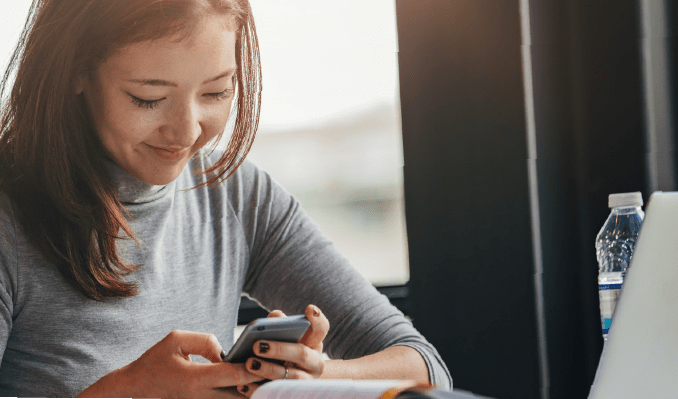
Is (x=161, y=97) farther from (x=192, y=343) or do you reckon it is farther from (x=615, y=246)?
(x=615, y=246)

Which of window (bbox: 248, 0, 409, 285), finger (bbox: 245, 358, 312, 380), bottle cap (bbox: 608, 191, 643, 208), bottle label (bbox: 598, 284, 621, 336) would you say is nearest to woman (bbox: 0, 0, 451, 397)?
finger (bbox: 245, 358, 312, 380)

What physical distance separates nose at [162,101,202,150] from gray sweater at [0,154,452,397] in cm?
13

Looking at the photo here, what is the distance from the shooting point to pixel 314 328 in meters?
0.98

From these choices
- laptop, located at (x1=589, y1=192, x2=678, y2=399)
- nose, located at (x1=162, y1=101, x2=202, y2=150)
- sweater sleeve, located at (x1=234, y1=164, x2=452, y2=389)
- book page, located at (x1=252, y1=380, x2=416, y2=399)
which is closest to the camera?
book page, located at (x1=252, y1=380, x2=416, y2=399)

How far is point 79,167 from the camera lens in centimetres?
108

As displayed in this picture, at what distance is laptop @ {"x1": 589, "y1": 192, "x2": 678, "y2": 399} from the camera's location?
0.60 metres

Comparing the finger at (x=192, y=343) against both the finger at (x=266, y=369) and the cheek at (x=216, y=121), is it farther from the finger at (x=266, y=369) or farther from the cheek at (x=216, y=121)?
the cheek at (x=216, y=121)

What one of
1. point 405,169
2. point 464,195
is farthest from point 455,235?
point 405,169

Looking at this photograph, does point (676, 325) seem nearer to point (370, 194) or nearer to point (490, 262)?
point (490, 262)

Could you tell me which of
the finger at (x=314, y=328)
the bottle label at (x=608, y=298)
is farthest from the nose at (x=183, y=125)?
the bottle label at (x=608, y=298)

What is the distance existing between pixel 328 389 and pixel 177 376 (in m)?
0.47

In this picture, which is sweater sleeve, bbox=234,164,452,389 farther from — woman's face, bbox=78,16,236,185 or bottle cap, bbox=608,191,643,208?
bottle cap, bbox=608,191,643,208

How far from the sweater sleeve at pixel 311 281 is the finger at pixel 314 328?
21 cm

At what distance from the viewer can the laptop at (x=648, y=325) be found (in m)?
0.60
